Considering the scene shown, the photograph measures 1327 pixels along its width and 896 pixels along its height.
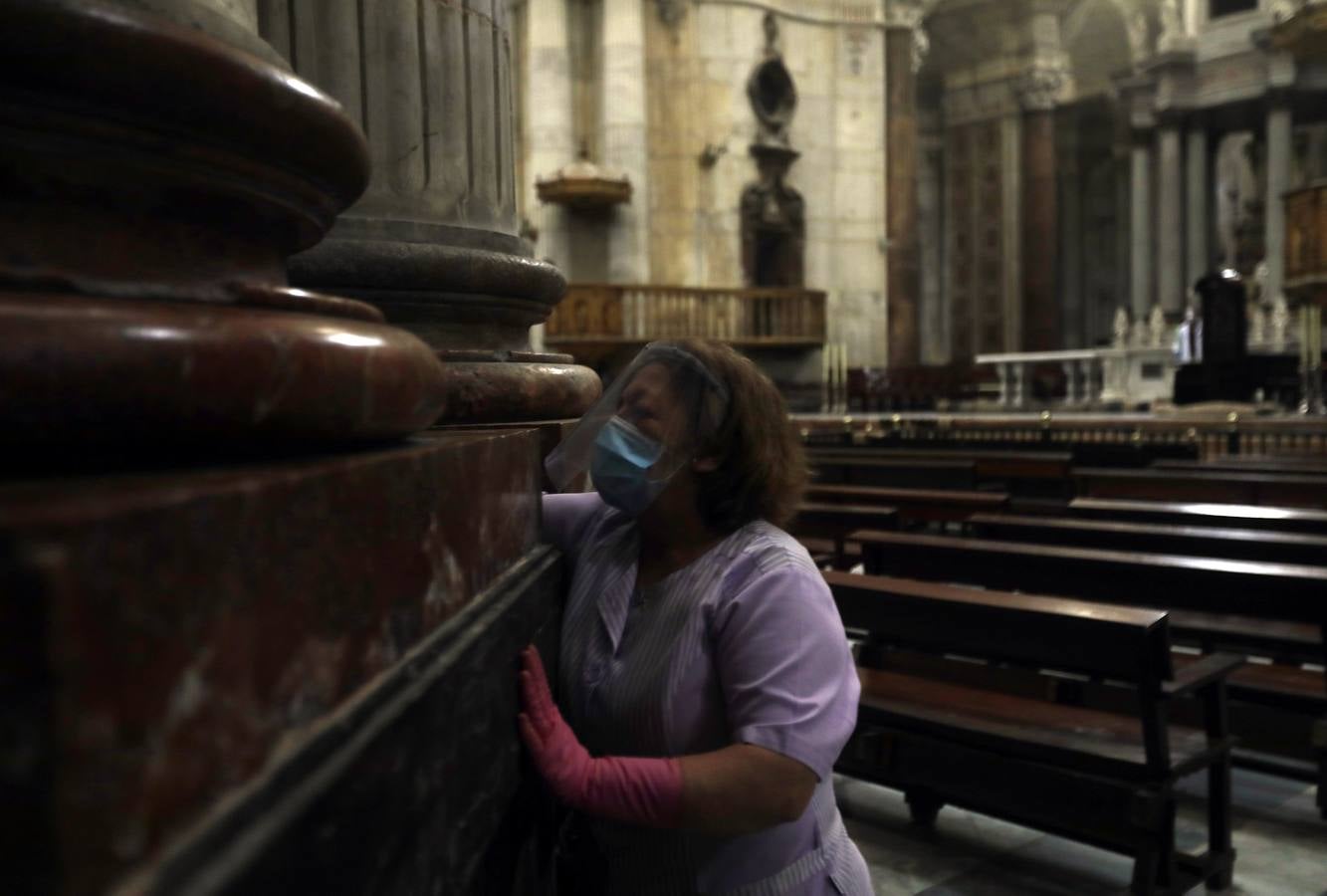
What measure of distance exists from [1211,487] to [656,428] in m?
5.62

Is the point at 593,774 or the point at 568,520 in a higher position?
the point at 568,520

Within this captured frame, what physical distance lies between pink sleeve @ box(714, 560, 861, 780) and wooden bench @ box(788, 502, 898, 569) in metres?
4.01

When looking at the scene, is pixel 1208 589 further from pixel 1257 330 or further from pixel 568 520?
pixel 1257 330

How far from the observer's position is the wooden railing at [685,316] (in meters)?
16.1

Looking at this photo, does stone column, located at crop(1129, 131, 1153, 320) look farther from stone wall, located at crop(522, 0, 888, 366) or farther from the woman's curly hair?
the woman's curly hair

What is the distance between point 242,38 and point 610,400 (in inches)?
35.0

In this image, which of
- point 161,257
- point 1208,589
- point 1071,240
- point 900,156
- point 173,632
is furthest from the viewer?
point 1071,240

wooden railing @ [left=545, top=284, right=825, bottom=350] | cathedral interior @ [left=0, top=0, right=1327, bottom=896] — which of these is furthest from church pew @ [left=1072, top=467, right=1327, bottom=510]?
wooden railing @ [left=545, top=284, right=825, bottom=350]

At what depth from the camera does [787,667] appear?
64.7 inches

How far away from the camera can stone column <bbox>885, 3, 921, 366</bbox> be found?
66.7ft

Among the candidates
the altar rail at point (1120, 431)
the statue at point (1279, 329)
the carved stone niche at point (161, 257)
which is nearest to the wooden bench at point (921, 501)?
the altar rail at point (1120, 431)

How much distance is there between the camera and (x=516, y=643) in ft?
5.27

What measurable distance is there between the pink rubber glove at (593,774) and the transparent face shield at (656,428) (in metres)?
0.33

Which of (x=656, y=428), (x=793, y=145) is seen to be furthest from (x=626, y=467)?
(x=793, y=145)
